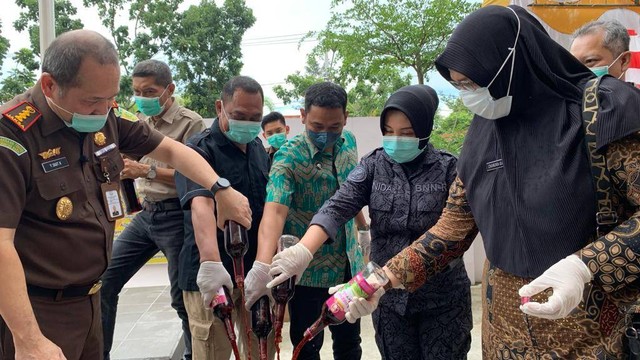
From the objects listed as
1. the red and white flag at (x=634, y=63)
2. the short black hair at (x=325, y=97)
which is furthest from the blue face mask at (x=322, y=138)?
the red and white flag at (x=634, y=63)

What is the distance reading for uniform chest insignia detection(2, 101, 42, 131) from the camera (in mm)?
1558

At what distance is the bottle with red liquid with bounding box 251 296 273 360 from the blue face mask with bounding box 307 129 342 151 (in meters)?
0.82

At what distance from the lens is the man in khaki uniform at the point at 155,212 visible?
3053 mm

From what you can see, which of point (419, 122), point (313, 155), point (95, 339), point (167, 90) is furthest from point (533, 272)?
point (167, 90)

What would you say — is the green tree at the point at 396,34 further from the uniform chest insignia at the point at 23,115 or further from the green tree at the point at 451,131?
the uniform chest insignia at the point at 23,115

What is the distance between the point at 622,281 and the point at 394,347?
1.11m

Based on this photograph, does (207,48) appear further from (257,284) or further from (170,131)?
(257,284)

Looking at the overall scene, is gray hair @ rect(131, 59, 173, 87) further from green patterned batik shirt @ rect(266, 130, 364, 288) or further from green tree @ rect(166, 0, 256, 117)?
green tree @ rect(166, 0, 256, 117)

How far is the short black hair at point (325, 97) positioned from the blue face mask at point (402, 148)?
1.33 feet

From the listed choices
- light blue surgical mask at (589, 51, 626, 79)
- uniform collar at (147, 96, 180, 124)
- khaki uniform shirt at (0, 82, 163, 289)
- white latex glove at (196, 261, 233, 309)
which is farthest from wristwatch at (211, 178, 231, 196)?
light blue surgical mask at (589, 51, 626, 79)

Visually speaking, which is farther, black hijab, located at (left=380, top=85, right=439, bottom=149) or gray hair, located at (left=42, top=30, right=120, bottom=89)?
black hijab, located at (left=380, top=85, right=439, bottom=149)

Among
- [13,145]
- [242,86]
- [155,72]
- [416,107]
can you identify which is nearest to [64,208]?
[13,145]

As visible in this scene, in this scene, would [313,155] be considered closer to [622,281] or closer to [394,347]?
[394,347]

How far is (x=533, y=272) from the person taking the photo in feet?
4.42
